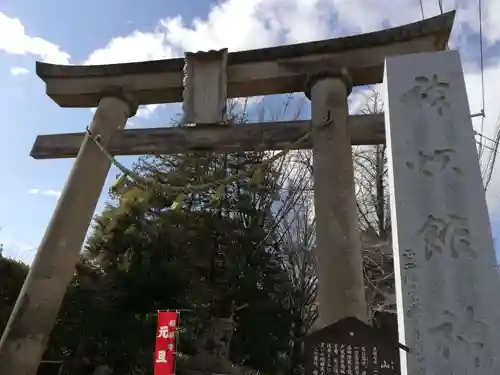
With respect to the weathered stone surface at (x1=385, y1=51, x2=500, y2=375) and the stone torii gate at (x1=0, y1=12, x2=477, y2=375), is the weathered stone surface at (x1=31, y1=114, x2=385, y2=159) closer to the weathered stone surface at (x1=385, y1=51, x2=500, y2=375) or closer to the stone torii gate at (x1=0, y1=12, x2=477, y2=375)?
the stone torii gate at (x1=0, y1=12, x2=477, y2=375)

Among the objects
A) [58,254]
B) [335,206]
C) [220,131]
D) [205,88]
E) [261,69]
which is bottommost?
[58,254]

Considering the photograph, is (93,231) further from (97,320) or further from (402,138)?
(402,138)

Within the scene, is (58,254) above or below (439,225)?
above

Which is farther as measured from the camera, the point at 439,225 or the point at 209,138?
the point at 209,138

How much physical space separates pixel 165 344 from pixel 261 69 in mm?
5090

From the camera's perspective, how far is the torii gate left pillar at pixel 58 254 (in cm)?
585

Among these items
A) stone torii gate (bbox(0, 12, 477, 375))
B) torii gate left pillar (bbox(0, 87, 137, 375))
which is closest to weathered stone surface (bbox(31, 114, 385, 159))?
stone torii gate (bbox(0, 12, 477, 375))

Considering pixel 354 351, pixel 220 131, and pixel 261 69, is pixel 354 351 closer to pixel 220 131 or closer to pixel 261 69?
pixel 220 131

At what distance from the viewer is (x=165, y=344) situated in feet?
26.5

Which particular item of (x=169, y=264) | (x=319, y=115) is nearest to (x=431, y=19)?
(x=319, y=115)

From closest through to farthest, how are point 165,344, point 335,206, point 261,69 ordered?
point 335,206, point 261,69, point 165,344

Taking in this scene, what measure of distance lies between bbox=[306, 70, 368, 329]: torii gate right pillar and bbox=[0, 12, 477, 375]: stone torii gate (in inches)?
0.5

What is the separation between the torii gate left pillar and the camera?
19.2ft

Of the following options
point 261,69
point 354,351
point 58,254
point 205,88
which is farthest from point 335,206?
point 58,254
